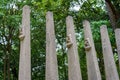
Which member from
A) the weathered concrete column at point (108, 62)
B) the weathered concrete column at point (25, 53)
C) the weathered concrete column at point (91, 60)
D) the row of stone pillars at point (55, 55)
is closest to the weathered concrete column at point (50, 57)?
the row of stone pillars at point (55, 55)

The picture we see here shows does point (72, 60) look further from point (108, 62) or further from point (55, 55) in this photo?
point (108, 62)

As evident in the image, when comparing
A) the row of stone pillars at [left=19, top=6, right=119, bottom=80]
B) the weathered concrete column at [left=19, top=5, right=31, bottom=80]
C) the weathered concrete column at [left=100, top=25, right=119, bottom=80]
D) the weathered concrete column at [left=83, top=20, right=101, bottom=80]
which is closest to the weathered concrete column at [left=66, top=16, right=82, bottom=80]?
the row of stone pillars at [left=19, top=6, right=119, bottom=80]

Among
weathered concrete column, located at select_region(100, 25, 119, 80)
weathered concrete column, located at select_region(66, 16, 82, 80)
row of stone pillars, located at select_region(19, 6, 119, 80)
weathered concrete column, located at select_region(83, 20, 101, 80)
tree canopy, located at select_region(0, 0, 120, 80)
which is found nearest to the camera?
row of stone pillars, located at select_region(19, 6, 119, 80)

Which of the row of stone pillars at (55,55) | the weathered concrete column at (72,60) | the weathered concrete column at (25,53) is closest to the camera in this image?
the weathered concrete column at (25,53)

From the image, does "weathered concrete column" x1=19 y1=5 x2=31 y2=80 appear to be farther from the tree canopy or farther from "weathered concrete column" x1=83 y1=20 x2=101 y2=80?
the tree canopy

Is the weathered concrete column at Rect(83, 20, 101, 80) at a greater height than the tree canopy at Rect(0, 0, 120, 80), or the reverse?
the tree canopy at Rect(0, 0, 120, 80)

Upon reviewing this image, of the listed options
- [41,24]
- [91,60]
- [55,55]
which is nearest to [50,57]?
[55,55]

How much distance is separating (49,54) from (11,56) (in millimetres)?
9212

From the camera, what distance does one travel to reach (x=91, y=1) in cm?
1228

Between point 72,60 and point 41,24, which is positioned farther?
point 41,24

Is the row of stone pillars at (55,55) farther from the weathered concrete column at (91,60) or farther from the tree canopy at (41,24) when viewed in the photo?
the tree canopy at (41,24)

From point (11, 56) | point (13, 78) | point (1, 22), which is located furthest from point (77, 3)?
point (13, 78)

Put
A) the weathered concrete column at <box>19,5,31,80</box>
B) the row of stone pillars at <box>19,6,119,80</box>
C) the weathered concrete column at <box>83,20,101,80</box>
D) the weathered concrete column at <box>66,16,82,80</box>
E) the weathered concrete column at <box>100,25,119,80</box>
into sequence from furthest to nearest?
1. the weathered concrete column at <box>100,25,119,80</box>
2. the weathered concrete column at <box>83,20,101,80</box>
3. the weathered concrete column at <box>66,16,82,80</box>
4. the row of stone pillars at <box>19,6,119,80</box>
5. the weathered concrete column at <box>19,5,31,80</box>

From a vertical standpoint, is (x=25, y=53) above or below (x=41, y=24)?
below
